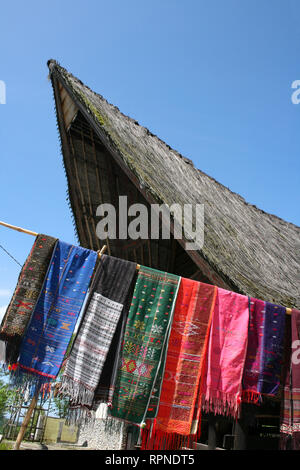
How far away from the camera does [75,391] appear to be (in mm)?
2625

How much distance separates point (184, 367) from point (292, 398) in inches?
46.1

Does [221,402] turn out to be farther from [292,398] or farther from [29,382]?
[29,382]

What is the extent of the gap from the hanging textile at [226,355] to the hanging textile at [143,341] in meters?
0.46

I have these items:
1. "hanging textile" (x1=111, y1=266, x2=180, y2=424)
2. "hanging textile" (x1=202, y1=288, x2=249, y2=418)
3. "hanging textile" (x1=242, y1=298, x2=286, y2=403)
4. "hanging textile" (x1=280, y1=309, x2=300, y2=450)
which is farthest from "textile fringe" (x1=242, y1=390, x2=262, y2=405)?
"hanging textile" (x1=111, y1=266, x2=180, y2=424)

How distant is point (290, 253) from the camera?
762 cm

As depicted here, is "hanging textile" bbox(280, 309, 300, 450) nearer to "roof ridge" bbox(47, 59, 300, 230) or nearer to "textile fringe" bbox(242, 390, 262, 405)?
"textile fringe" bbox(242, 390, 262, 405)

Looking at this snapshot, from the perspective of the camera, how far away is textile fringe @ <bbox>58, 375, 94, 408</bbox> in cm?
260

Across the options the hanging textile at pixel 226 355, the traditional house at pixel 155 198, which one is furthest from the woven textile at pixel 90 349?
the traditional house at pixel 155 198

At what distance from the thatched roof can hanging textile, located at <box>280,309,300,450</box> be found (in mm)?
555

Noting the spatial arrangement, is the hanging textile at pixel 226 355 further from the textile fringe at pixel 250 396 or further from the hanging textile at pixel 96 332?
the hanging textile at pixel 96 332

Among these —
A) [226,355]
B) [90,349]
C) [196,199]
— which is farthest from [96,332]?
[196,199]

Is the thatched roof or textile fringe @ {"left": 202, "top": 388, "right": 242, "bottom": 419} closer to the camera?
textile fringe @ {"left": 202, "top": 388, "right": 242, "bottom": 419}
